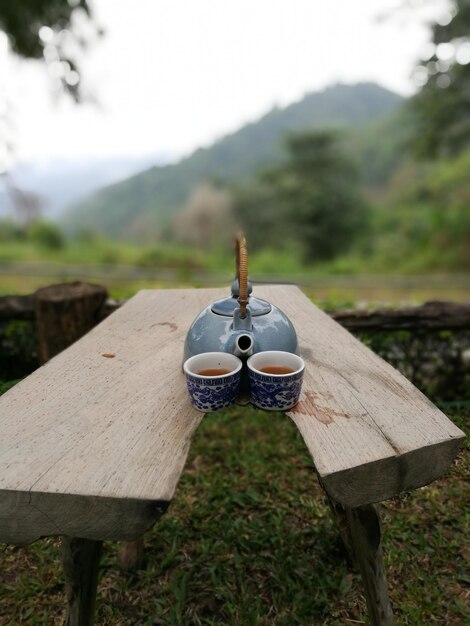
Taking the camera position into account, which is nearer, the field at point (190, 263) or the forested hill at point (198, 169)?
the field at point (190, 263)

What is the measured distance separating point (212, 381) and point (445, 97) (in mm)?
10065

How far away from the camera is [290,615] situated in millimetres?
1300

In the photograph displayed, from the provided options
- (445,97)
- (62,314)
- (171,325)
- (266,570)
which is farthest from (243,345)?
(445,97)

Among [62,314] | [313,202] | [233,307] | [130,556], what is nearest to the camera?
[233,307]

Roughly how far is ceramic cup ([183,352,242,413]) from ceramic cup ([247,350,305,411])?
0.03 m

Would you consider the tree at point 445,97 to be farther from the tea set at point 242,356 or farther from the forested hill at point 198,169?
the forested hill at point 198,169

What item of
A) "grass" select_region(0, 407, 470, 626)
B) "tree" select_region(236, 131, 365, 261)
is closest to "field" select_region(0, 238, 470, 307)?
"tree" select_region(236, 131, 365, 261)

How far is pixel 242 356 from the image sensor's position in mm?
927

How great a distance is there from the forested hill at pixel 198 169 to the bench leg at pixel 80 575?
72.4 feet

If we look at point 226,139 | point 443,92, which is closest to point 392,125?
point 226,139

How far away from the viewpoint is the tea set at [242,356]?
0.84 meters

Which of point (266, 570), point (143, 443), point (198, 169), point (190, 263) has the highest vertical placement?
point (198, 169)

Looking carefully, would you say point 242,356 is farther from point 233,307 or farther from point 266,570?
point 266,570

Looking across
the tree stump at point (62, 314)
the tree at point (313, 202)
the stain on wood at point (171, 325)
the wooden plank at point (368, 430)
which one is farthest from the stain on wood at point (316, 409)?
the tree at point (313, 202)
